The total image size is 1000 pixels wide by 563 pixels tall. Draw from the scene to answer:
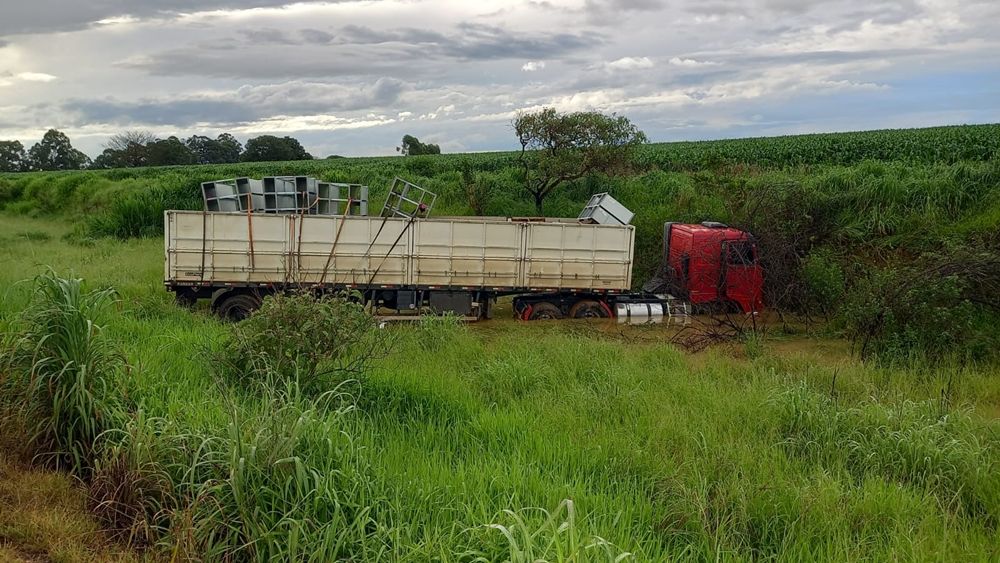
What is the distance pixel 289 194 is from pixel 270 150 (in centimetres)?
5603

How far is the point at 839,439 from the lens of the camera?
620 cm

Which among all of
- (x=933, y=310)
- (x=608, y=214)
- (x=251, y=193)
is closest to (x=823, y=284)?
(x=933, y=310)

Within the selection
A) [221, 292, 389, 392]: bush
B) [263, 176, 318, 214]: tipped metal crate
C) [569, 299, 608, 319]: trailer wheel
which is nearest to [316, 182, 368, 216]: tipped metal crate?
[263, 176, 318, 214]: tipped metal crate

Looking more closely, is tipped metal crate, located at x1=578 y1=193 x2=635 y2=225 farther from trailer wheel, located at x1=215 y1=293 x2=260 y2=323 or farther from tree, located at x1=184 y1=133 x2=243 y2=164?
tree, located at x1=184 y1=133 x2=243 y2=164

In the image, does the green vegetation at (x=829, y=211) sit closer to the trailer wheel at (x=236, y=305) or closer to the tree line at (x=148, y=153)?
the trailer wheel at (x=236, y=305)

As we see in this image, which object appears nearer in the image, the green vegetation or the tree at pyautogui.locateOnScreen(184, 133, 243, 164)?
the green vegetation

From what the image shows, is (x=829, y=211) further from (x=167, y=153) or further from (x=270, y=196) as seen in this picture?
(x=167, y=153)

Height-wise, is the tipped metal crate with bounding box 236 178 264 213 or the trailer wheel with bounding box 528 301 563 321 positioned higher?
the tipped metal crate with bounding box 236 178 264 213

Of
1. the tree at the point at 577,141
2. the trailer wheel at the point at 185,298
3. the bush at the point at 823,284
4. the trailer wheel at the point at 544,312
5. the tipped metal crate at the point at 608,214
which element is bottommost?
the trailer wheel at the point at 544,312

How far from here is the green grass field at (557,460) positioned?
397 cm

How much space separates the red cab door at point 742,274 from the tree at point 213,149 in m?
61.8

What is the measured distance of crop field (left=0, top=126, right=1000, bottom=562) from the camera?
4035 mm

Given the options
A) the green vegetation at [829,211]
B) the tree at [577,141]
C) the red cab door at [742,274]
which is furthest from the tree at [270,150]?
the red cab door at [742,274]

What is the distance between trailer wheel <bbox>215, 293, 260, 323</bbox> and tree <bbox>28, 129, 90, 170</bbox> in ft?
206
